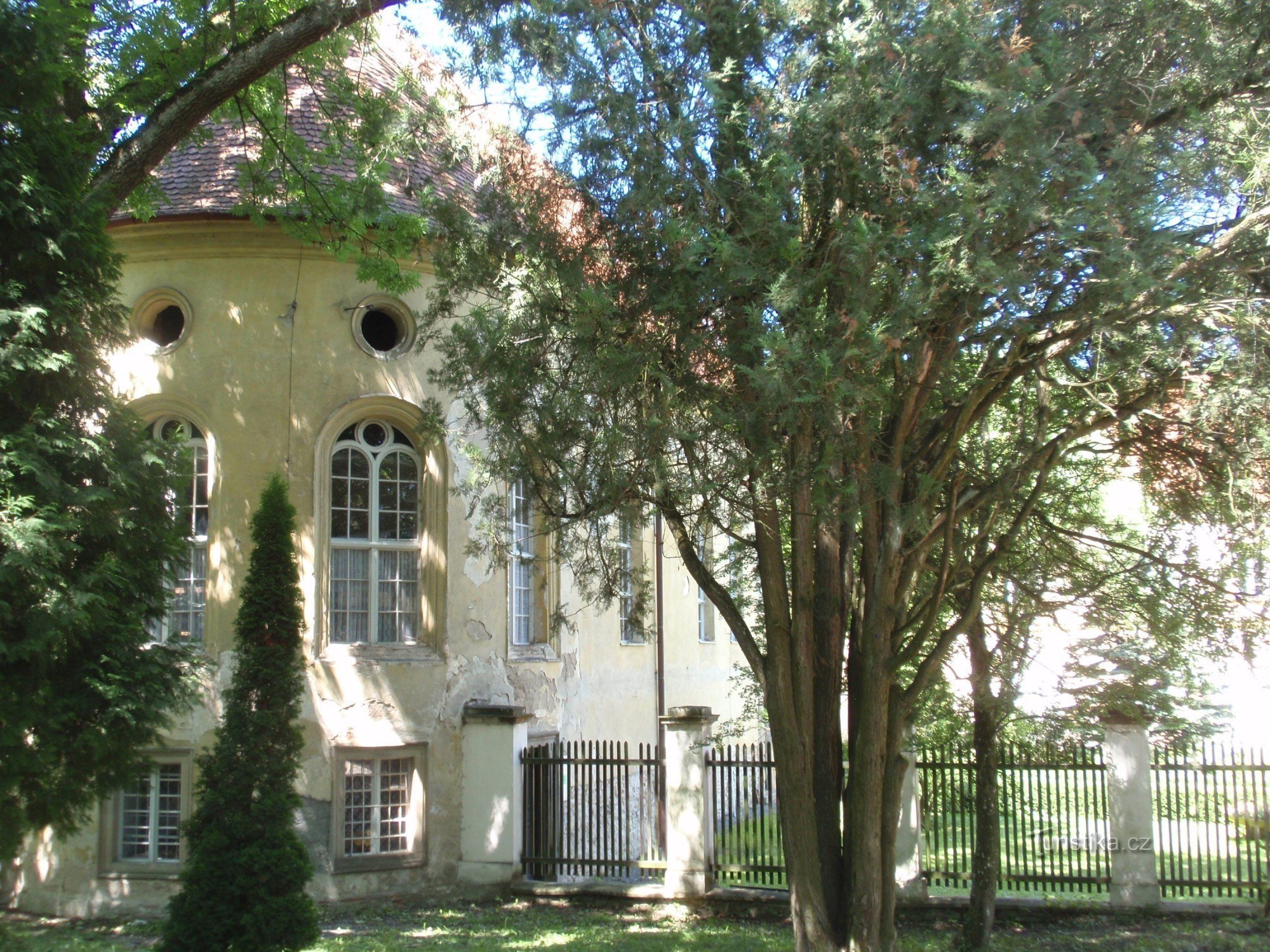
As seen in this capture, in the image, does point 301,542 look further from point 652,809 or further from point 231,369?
point 652,809

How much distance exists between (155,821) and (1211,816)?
11610 millimetres

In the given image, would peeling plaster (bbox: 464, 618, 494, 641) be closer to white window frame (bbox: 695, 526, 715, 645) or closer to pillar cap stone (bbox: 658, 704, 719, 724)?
pillar cap stone (bbox: 658, 704, 719, 724)

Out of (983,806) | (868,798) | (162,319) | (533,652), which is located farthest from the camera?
(533,652)

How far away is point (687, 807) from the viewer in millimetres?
12281

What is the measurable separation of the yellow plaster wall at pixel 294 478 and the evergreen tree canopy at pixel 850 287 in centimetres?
471

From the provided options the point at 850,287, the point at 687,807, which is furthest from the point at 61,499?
the point at 687,807

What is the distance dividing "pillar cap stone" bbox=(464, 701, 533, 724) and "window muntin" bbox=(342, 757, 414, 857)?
88 cm

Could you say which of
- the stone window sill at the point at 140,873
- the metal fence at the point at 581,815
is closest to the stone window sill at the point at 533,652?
the metal fence at the point at 581,815

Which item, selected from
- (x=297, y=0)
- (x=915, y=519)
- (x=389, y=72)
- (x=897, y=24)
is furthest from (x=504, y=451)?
(x=389, y=72)

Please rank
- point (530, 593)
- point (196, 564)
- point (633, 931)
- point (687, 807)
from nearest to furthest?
point (633, 931) → point (687, 807) → point (196, 564) → point (530, 593)

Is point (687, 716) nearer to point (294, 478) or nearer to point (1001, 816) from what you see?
point (1001, 816)

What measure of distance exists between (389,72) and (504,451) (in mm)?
9093

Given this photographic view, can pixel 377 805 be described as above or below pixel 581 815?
above

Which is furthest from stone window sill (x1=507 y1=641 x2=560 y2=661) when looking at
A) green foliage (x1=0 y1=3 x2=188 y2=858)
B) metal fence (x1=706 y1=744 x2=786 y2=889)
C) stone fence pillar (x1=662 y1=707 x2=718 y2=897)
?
green foliage (x1=0 y1=3 x2=188 y2=858)
